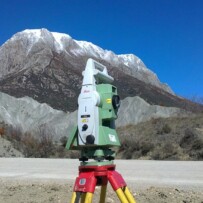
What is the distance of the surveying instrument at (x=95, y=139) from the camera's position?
3816 mm

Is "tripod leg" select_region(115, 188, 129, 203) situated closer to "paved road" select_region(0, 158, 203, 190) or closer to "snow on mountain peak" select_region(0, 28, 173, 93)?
"paved road" select_region(0, 158, 203, 190)

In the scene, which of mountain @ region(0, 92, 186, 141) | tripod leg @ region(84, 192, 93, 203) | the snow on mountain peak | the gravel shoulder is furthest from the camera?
the snow on mountain peak

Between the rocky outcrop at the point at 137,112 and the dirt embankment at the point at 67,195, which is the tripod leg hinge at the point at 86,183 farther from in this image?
the rocky outcrop at the point at 137,112

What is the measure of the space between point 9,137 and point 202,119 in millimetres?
12680

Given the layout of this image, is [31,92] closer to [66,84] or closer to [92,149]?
[66,84]

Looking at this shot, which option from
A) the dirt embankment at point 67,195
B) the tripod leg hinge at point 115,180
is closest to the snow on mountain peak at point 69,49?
the dirt embankment at point 67,195

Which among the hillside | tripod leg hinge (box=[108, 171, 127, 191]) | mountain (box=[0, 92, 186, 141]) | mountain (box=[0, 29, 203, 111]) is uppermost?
mountain (box=[0, 29, 203, 111])

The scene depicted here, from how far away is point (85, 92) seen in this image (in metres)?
3.95

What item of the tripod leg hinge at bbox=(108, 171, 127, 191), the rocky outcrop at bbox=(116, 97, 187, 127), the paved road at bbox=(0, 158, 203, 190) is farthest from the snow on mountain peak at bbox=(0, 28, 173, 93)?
the tripod leg hinge at bbox=(108, 171, 127, 191)

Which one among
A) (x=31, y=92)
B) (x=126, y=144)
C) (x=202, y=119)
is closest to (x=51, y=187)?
(x=126, y=144)

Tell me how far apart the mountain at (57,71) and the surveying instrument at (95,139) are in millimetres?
79045

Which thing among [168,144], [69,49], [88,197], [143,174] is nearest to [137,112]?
[168,144]

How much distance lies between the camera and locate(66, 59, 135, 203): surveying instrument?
12.5ft

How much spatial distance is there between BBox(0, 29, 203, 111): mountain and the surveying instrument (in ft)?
259
